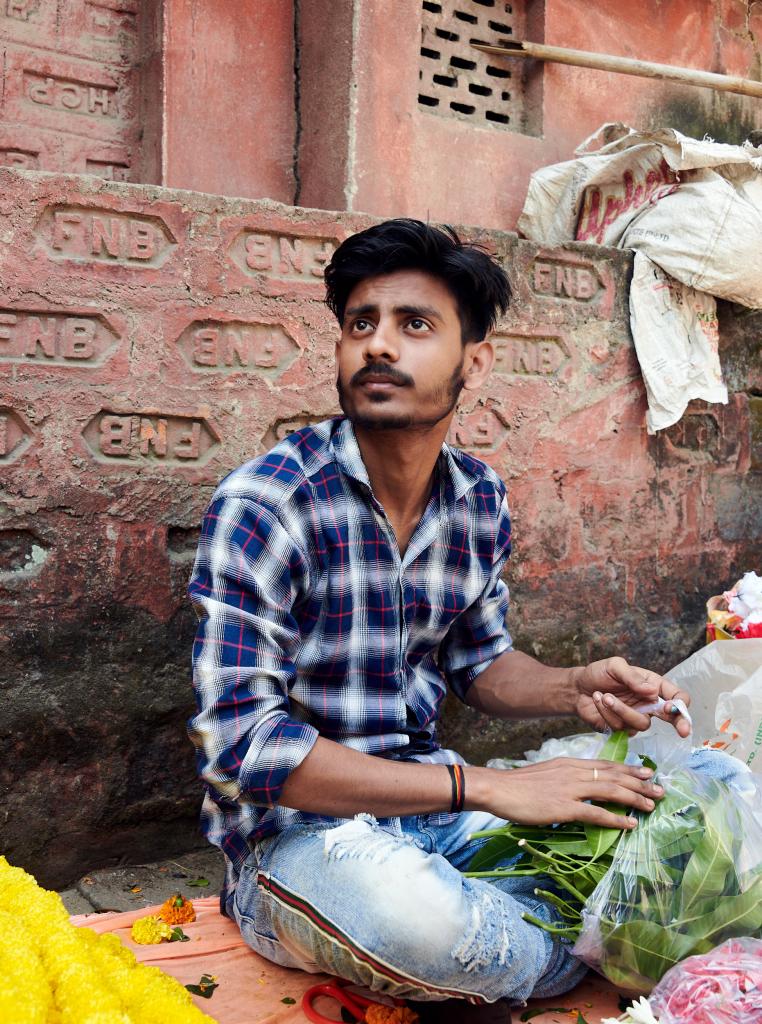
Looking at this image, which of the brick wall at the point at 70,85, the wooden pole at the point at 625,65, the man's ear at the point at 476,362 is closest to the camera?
the man's ear at the point at 476,362

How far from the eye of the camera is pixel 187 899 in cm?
250

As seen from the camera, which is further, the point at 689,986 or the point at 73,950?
the point at 689,986

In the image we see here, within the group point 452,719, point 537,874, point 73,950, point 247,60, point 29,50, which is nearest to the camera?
point 73,950

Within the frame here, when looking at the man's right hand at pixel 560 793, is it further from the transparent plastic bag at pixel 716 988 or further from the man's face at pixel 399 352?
the man's face at pixel 399 352

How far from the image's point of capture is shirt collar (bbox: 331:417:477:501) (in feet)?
7.00

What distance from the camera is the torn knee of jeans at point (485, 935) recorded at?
1780mm

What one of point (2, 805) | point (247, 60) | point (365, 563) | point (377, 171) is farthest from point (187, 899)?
point (247, 60)

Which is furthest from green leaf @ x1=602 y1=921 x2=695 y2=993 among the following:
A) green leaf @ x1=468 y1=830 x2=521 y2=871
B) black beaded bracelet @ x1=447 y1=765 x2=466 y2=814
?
black beaded bracelet @ x1=447 y1=765 x2=466 y2=814

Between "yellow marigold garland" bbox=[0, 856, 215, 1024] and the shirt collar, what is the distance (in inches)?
39.3

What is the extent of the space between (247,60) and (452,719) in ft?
7.94

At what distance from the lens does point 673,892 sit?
6.24 feet

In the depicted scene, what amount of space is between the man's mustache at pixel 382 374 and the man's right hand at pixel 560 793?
795 millimetres

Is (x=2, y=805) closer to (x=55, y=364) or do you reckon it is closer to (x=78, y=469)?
(x=78, y=469)

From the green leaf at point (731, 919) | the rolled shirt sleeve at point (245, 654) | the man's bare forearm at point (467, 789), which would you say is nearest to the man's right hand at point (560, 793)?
the man's bare forearm at point (467, 789)
